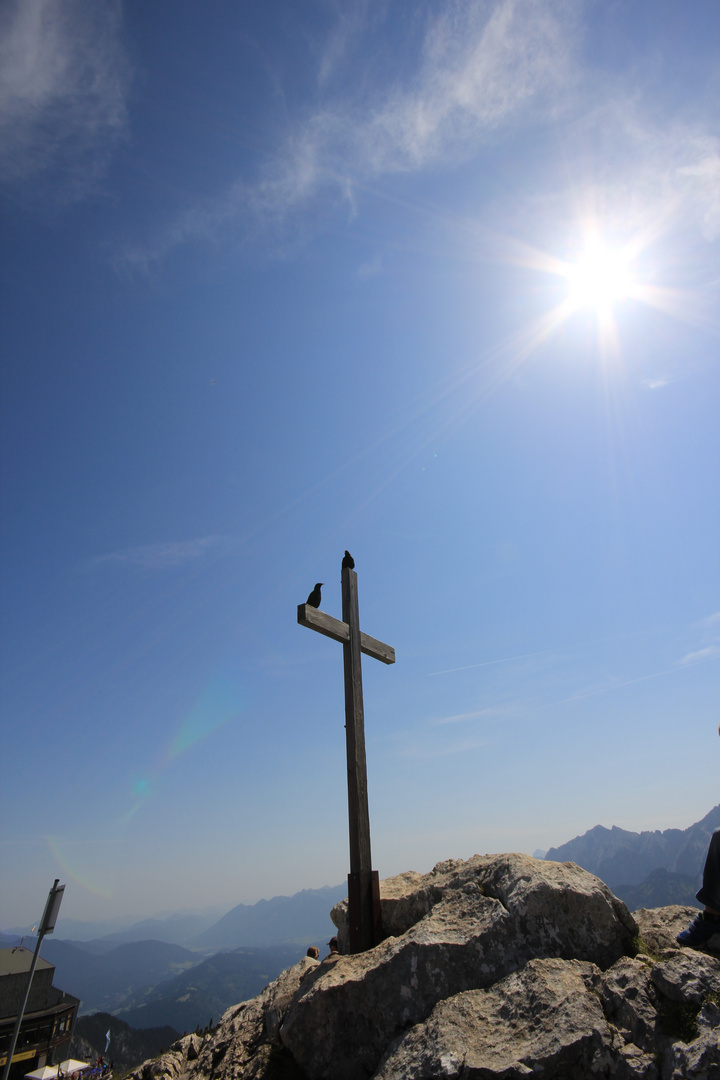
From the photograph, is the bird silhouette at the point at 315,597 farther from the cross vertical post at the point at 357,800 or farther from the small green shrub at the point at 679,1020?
the small green shrub at the point at 679,1020

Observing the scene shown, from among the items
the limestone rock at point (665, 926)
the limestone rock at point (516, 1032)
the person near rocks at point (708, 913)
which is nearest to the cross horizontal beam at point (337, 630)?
the limestone rock at point (516, 1032)

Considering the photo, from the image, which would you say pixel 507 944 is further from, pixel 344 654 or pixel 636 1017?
pixel 344 654

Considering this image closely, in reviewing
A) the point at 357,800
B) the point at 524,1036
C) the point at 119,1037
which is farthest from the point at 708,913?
the point at 119,1037

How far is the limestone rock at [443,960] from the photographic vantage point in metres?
5.16

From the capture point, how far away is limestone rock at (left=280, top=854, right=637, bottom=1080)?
5164mm

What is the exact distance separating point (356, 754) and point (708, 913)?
4.23 m

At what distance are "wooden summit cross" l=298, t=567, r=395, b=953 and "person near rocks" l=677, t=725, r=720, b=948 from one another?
139 inches

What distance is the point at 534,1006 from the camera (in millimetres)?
4613

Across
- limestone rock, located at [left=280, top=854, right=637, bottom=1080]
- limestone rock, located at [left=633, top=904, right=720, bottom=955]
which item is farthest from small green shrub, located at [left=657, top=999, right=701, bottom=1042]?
limestone rock, located at [left=280, top=854, right=637, bottom=1080]

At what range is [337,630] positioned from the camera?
820cm

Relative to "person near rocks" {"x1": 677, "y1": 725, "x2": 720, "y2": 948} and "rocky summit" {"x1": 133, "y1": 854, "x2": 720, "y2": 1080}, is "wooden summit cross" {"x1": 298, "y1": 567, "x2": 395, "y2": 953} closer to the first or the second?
"rocky summit" {"x1": 133, "y1": 854, "x2": 720, "y2": 1080}

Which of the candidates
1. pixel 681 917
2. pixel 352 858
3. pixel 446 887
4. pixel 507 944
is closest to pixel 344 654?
pixel 352 858

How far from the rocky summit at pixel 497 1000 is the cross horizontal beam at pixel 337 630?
3381 millimetres

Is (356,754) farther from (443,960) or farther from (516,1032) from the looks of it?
(516,1032)
